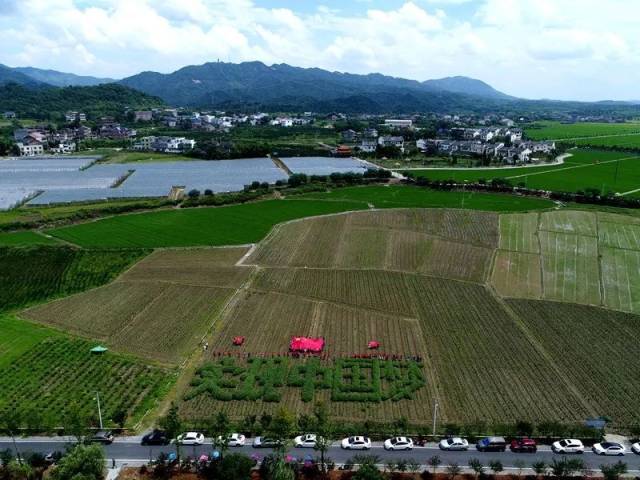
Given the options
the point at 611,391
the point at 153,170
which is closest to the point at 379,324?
the point at 611,391

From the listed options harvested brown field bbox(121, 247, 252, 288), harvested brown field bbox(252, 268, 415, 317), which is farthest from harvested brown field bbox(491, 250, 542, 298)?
harvested brown field bbox(121, 247, 252, 288)

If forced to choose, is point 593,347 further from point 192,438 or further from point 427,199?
point 427,199

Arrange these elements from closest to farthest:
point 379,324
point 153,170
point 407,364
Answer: point 407,364
point 379,324
point 153,170

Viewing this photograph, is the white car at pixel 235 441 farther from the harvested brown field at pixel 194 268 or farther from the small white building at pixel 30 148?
the small white building at pixel 30 148

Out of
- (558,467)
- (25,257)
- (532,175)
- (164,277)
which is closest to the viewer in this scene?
(558,467)

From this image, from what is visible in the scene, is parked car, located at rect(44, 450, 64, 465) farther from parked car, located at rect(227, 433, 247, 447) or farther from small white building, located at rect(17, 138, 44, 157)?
small white building, located at rect(17, 138, 44, 157)

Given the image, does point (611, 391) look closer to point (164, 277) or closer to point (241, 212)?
point (164, 277)

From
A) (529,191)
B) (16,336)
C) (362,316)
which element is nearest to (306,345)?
(362,316)
